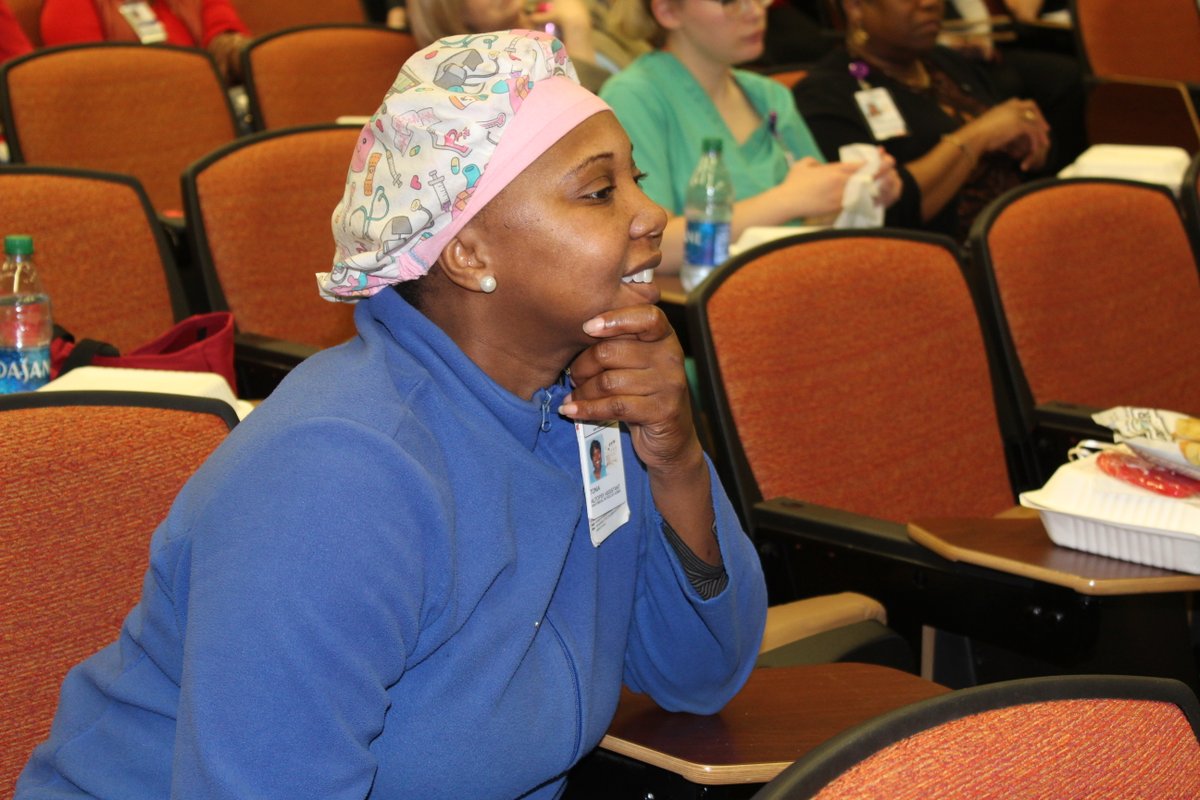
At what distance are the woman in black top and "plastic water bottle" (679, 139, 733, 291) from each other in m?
0.68

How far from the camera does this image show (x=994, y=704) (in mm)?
872

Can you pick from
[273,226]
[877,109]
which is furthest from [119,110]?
[877,109]

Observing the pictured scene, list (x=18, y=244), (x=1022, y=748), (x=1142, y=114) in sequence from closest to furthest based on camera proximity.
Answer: (x=1022, y=748)
(x=18, y=244)
(x=1142, y=114)

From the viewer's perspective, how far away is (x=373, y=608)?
1133 mm

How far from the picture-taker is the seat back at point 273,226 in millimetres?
2678

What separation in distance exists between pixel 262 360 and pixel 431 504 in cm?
147

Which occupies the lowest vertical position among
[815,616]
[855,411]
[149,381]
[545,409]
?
[815,616]

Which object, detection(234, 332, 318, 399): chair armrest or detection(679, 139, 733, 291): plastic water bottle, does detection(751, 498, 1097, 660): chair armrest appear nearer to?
detection(679, 139, 733, 291): plastic water bottle

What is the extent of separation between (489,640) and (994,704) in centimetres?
54

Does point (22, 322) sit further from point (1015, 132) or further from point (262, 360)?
point (1015, 132)

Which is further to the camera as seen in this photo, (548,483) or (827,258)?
(827,258)

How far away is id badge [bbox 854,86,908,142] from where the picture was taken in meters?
3.79

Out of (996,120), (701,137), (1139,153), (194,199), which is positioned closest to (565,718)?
(194,199)

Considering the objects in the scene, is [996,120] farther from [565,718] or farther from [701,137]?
[565,718]
